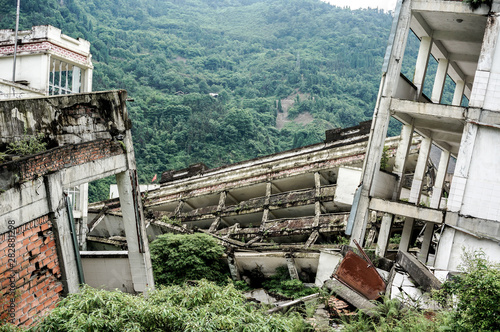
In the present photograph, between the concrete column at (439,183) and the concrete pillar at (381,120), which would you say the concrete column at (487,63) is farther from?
the concrete column at (439,183)

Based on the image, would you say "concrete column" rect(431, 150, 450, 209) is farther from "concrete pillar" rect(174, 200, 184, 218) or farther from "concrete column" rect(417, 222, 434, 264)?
"concrete pillar" rect(174, 200, 184, 218)

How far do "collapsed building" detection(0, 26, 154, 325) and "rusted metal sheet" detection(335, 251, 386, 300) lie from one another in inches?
151

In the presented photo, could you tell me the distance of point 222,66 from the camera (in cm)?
8156

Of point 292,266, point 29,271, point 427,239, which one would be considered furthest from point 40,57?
point 427,239

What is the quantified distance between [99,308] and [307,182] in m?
12.9

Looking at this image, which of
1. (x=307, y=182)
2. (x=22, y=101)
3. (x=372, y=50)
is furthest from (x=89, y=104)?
(x=372, y=50)

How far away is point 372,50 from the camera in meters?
87.4

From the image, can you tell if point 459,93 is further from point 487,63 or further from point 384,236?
point 384,236

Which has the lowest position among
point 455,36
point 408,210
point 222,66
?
point 408,210

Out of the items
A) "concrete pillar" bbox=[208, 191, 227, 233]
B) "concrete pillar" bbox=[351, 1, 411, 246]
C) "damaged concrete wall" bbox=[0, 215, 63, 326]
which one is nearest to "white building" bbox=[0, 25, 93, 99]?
"concrete pillar" bbox=[208, 191, 227, 233]

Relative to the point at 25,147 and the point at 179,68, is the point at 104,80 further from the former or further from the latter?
the point at 25,147

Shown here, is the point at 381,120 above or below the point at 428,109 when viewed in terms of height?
below

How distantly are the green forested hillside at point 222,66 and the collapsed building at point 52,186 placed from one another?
3487 centimetres

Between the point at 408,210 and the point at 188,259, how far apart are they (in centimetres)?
617
